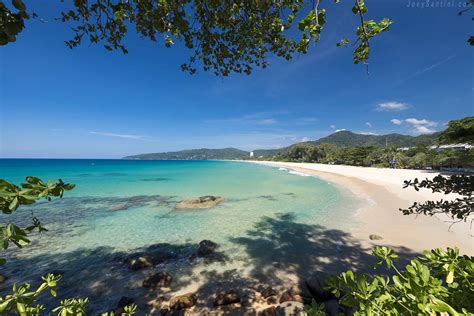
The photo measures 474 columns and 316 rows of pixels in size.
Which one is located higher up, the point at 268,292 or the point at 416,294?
the point at 416,294

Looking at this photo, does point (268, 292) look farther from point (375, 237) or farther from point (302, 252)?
point (375, 237)

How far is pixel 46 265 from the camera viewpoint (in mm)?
7750

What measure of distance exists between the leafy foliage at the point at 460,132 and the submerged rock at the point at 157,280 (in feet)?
25.7

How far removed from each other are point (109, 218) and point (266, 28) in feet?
48.9

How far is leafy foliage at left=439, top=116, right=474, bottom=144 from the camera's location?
369 cm

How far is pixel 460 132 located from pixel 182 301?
23.4 feet

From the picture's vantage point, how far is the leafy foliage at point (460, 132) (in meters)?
3.69

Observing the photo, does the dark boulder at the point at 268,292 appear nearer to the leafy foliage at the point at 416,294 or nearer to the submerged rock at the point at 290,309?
the submerged rock at the point at 290,309

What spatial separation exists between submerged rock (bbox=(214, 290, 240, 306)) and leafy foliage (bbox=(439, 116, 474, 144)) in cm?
586

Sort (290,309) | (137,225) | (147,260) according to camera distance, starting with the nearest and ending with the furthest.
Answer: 1. (290,309)
2. (147,260)
3. (137,225)

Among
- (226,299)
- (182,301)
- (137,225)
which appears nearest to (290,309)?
(226,299)

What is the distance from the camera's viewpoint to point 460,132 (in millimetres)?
3820

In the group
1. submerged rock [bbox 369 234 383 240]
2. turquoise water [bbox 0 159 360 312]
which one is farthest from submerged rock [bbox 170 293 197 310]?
submerged rock [bbox 369 234 383 240]

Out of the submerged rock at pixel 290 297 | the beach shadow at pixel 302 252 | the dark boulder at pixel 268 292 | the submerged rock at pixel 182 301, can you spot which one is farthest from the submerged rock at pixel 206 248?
the submerged rock at pixel 290 297
